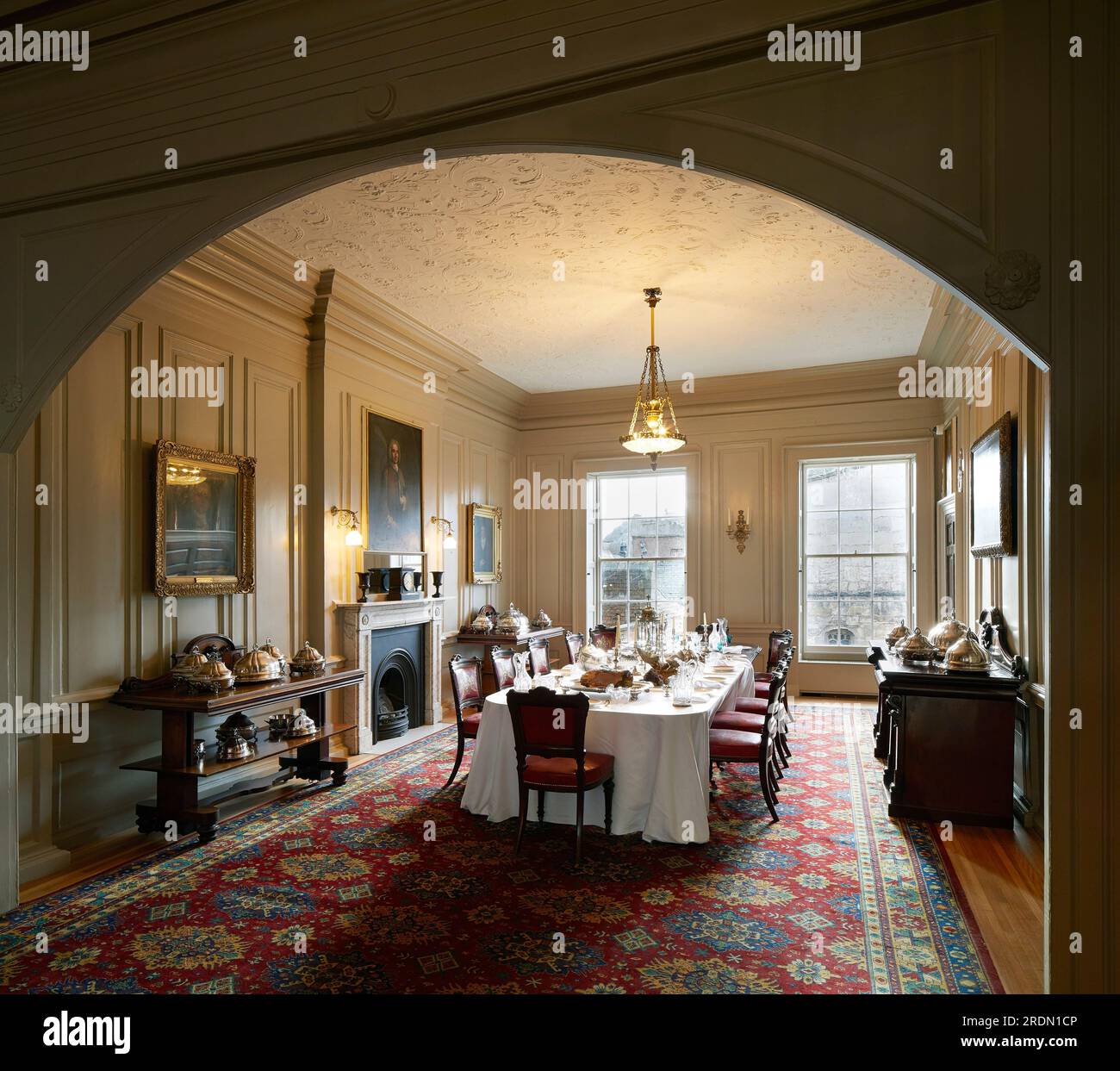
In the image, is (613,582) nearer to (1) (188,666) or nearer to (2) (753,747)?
(2) (753,747)

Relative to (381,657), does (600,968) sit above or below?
below

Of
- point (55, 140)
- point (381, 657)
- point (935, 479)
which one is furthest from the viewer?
point (935, 479)

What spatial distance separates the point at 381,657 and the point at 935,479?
6.32m

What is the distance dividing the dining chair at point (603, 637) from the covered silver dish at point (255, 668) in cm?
334

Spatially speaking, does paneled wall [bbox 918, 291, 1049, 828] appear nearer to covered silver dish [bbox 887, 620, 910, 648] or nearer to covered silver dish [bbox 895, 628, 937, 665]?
covered silver dish [bbox 895, 628, 937, 665]

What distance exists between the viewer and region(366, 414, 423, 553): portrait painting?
6742 mm

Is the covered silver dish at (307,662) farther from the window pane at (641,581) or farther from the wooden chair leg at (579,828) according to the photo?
the window pane at (641,581)

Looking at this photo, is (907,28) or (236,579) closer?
(907,28)

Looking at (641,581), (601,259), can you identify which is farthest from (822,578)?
(601,259)

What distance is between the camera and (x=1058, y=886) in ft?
6.49

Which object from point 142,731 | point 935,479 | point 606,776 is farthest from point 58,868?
point 935,479

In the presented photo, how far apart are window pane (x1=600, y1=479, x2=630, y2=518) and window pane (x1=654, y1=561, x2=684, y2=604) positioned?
2.87ft

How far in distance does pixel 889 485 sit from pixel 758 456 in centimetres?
155
